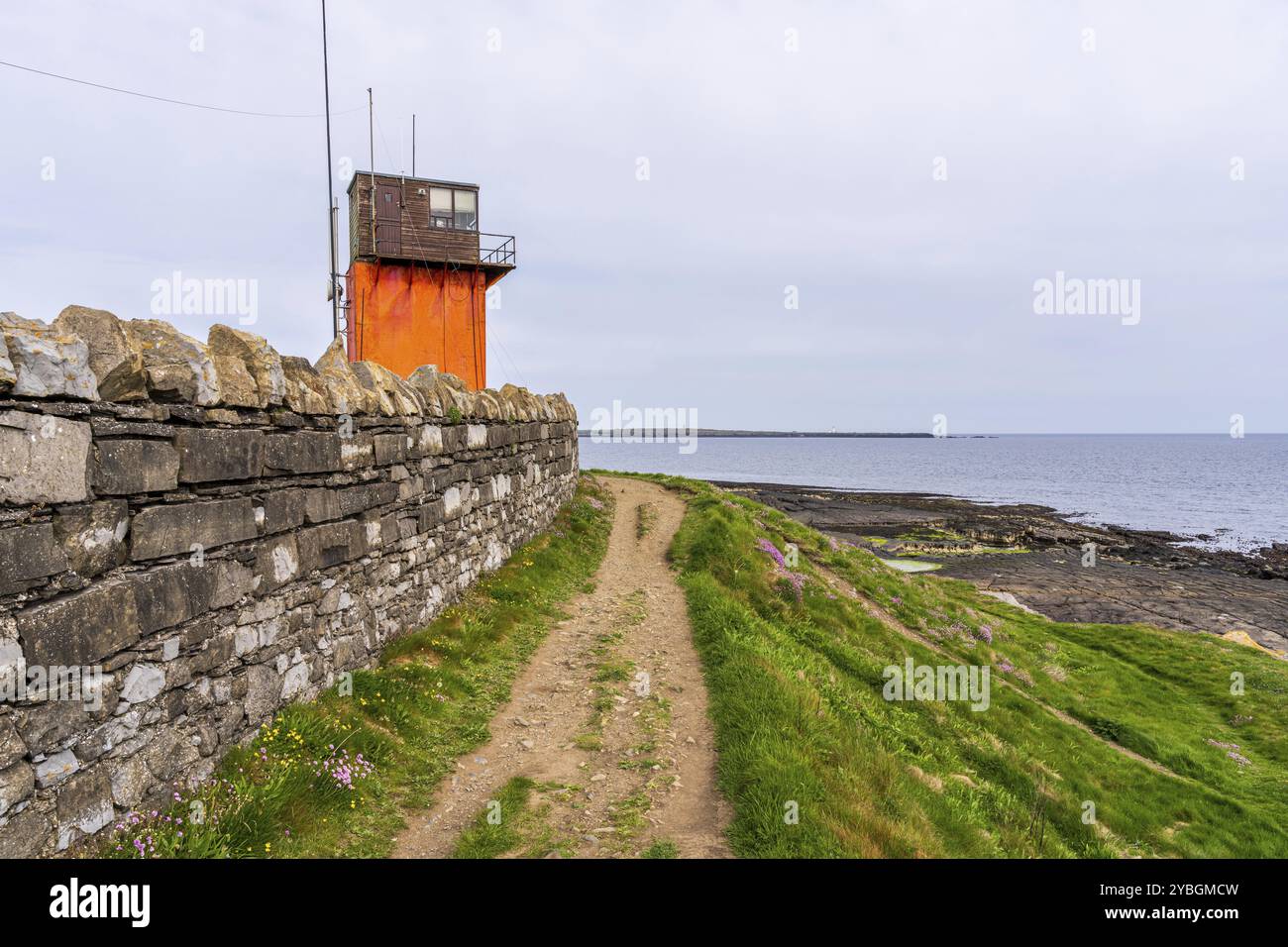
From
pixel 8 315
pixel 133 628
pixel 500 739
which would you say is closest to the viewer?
pixel 8 315

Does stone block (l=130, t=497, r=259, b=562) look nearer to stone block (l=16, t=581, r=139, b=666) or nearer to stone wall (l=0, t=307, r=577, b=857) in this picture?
stone wall (l=0, t=307, r=577, b=857)

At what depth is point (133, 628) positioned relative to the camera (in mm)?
5125

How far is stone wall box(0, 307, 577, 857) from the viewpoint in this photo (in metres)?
4.32

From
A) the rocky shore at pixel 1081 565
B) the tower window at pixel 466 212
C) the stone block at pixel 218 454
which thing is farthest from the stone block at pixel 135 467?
the rocky shore at pixel 1081 565

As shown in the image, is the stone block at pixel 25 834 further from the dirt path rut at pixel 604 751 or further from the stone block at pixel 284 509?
the stone block at pixel 284 509

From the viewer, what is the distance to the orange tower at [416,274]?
25.8 m

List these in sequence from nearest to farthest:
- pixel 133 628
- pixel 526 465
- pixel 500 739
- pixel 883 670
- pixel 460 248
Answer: pixel 133 628 → pixel 500 739 → pixel 883 670 → pixel 526 465 → pixel 460 248

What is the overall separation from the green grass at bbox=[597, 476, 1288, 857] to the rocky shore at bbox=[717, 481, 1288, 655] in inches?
232

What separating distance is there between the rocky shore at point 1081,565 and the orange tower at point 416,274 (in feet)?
83.4

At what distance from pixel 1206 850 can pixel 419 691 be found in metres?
12.6

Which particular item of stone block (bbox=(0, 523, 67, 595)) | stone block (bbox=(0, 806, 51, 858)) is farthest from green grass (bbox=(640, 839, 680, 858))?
stone block (bbox=(0, 523, 67, 595))

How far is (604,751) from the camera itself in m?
7.77
